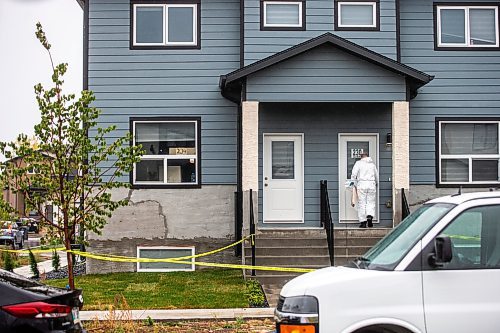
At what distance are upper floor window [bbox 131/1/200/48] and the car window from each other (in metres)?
12.4

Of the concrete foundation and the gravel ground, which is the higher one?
the concrete foundation

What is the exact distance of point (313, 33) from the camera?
58.5 feet

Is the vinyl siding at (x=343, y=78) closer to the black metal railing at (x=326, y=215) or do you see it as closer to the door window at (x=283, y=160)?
the door window at (x=283, y=160)

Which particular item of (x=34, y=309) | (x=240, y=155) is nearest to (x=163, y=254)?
(x=240, y=155)

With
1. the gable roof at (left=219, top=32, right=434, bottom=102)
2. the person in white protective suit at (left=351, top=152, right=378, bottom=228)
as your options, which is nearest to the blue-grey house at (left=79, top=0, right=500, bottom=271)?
the person in white protective suit at (left=351, top=152, right=378, bottom=228)

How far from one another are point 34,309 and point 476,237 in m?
4.03

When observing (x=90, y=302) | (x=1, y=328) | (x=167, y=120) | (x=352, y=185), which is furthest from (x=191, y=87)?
(x=1, y=328)

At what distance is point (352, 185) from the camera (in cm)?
1716

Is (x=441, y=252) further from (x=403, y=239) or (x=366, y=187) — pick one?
(x=366, y=187)

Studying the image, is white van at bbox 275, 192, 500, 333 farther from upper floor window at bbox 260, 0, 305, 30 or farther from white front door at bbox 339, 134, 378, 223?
upper floor window at bbox 260, 0, 305, 30

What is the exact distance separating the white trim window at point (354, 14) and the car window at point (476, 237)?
11.9 meters

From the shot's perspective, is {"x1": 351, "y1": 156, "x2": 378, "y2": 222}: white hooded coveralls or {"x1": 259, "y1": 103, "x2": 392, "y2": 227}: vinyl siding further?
{"x1": 259, "y1": 103, "x2": 392, "y2": 227}: vinyl siding

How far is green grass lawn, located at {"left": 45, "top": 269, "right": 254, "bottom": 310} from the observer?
12844 mm

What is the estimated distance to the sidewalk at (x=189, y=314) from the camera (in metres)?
11.6
